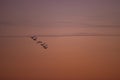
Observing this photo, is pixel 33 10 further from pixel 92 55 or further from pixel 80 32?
pixel 92 55

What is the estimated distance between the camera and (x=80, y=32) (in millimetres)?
1230

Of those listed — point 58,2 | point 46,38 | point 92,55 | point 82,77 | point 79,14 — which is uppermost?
point 58,2

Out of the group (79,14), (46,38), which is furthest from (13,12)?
(79,14)

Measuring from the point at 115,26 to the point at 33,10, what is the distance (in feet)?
2.13

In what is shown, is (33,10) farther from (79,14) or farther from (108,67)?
(108,67)

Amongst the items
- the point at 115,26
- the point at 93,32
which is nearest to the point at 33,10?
the point at 93,32

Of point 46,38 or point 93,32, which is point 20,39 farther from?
point 93,32

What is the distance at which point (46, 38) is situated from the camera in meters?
1.24

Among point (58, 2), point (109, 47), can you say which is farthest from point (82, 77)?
point (58, 2)

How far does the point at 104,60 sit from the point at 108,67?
0.06m

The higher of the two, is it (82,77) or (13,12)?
(13,12)

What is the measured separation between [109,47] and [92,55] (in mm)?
147

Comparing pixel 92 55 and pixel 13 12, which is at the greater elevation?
pixel 13 12

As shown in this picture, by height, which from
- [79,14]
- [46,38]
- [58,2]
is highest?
[58,2]
